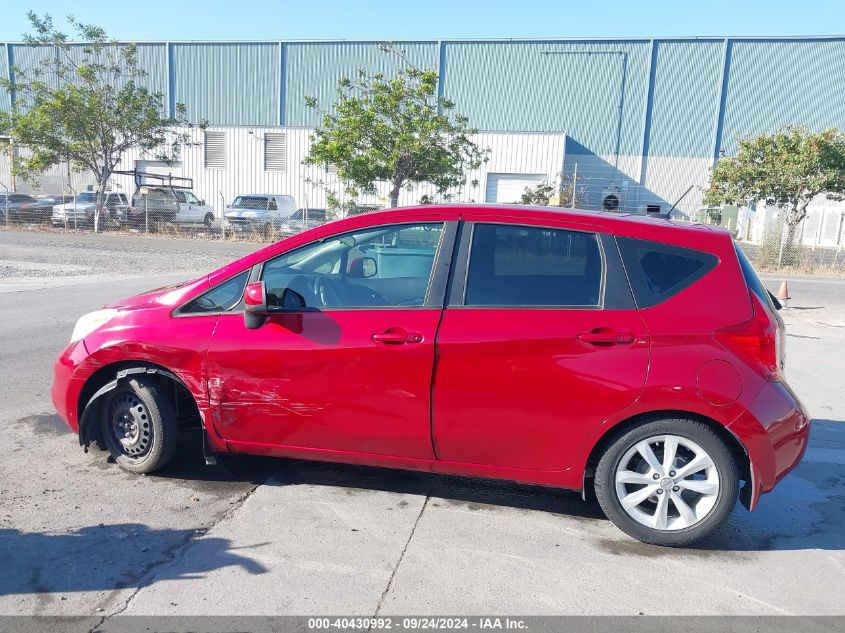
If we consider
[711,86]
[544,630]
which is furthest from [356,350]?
[711,86]

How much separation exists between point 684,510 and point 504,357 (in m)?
1.22

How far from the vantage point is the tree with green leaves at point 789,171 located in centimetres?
2208

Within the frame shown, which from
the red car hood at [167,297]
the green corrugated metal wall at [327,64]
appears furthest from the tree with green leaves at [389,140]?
the green corrugated metal wall at [327,64]

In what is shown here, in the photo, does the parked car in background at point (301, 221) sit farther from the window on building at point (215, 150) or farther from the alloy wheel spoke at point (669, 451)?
the alloy wheel spoke at point (669, 451)

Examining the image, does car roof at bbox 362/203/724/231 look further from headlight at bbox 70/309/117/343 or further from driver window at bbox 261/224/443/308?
headlight at bbox 70/309/117/343

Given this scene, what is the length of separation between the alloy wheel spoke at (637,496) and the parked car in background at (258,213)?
990 inches

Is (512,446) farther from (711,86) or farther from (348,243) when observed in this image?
(711,86)

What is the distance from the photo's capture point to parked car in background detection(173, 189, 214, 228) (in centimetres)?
2888

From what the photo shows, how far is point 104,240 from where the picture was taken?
24484 millimetres

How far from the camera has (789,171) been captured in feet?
72.8

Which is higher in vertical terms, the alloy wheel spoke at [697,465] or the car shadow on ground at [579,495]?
the alloy wheel spoke at [697,465]

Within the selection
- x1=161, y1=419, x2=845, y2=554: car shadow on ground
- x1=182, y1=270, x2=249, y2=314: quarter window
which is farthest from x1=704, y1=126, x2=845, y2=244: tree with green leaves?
x1=182, y1=270, x2=249, y2=314: quarter window

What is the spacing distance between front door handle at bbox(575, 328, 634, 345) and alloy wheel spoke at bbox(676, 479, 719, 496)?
2.58 feet

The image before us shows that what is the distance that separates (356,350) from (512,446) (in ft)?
3.25
